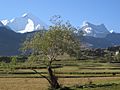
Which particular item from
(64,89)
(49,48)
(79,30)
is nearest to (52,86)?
(64,89)

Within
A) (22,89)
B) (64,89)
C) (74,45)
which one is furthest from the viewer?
(74,45)

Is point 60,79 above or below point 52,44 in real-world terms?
below

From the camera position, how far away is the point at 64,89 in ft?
174

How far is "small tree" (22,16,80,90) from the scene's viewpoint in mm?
60188

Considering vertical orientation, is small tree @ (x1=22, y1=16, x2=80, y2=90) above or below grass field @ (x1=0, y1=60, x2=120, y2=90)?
above

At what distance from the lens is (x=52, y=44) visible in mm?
60250

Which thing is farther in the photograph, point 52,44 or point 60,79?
point 60,79

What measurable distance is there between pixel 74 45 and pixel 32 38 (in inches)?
282

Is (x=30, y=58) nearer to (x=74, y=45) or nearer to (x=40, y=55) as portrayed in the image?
(x=40, y=55)

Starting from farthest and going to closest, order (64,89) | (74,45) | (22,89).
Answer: (74,45), (22,89), (64,89)

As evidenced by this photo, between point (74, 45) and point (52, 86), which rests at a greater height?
point (74, 45)

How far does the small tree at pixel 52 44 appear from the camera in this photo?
197 feet

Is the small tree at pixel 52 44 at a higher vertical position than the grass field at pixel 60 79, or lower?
higher

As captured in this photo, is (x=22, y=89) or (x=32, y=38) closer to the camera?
(x=22, y=89)
